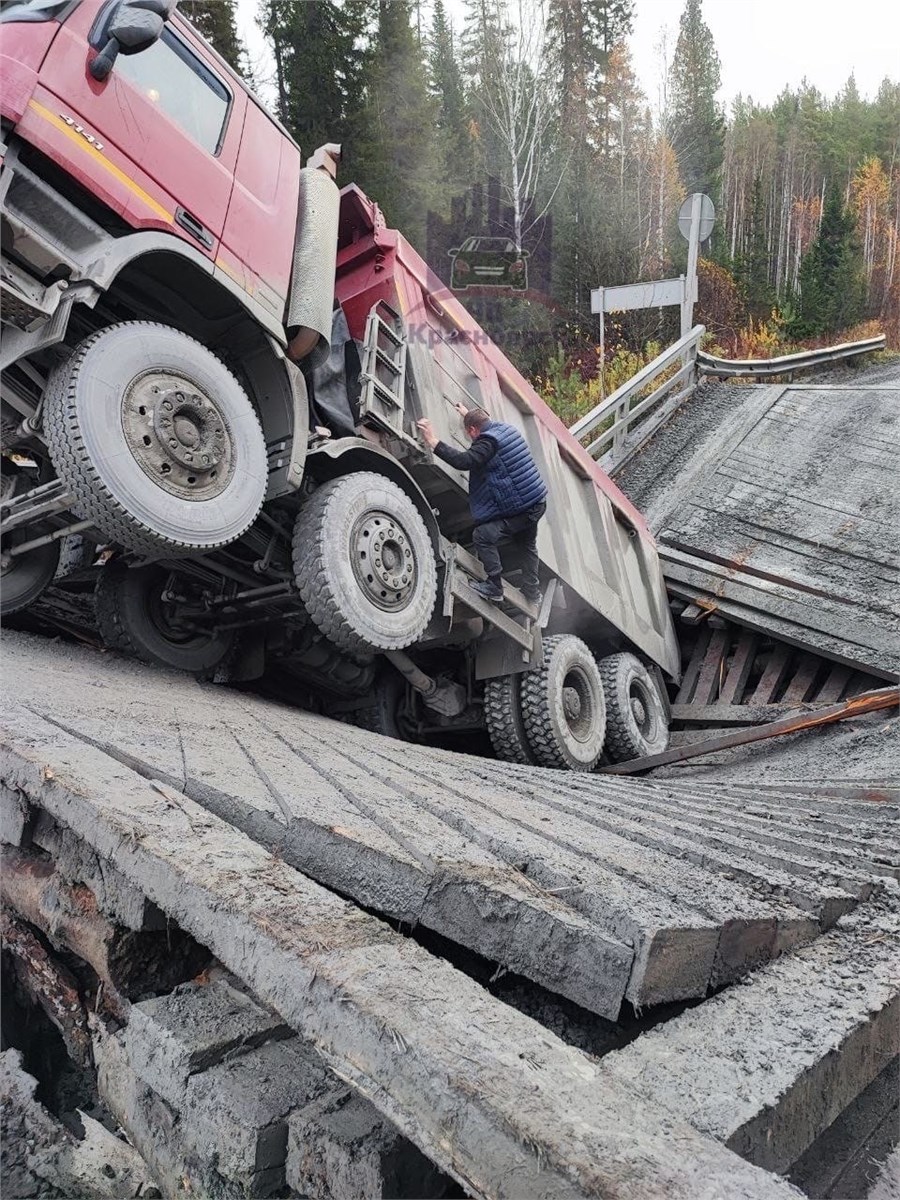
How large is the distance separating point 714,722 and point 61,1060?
628 centimetres

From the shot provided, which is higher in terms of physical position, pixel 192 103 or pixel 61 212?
pixel 192 103

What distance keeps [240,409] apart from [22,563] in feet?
5.24

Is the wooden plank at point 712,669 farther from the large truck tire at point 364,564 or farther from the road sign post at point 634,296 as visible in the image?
the road sign post at point 634,296

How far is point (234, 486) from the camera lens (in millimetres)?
3250

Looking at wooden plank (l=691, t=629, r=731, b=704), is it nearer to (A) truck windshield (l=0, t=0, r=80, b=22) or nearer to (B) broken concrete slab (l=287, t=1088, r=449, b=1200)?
(A) truck windshield (l=0, t=0, r=80, b=22)

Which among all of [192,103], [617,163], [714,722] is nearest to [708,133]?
[617,163]

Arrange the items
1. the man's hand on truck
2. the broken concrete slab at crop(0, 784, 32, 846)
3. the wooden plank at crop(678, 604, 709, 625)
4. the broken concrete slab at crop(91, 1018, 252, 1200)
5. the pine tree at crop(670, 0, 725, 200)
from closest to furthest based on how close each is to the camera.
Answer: the broken concrete slab at crop(91, 1018, 252, 1200) → the broken concrete slab at crop(0, 784, 32, 846) → the man's hand on truck → the wooden plank at crop(678, 604, 709, 625) → the pine tree at crop(670, 0, 725, 200)

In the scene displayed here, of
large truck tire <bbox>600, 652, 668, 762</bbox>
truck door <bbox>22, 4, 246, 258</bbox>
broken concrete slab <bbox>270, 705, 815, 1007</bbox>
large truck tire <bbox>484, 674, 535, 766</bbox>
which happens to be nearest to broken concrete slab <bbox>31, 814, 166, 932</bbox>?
broken concrete slab <bbox>270, 705, 815, 1007</bbox>

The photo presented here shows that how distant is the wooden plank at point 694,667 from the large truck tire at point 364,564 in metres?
4.41

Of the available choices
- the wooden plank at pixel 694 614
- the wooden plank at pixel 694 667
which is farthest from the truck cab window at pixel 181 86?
the wooden plank at pixel 694 667

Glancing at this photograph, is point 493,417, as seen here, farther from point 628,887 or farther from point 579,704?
point 628,887

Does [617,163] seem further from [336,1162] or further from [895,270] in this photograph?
[336,1162]

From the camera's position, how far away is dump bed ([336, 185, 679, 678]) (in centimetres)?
453

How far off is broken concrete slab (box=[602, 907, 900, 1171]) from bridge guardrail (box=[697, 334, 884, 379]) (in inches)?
470
